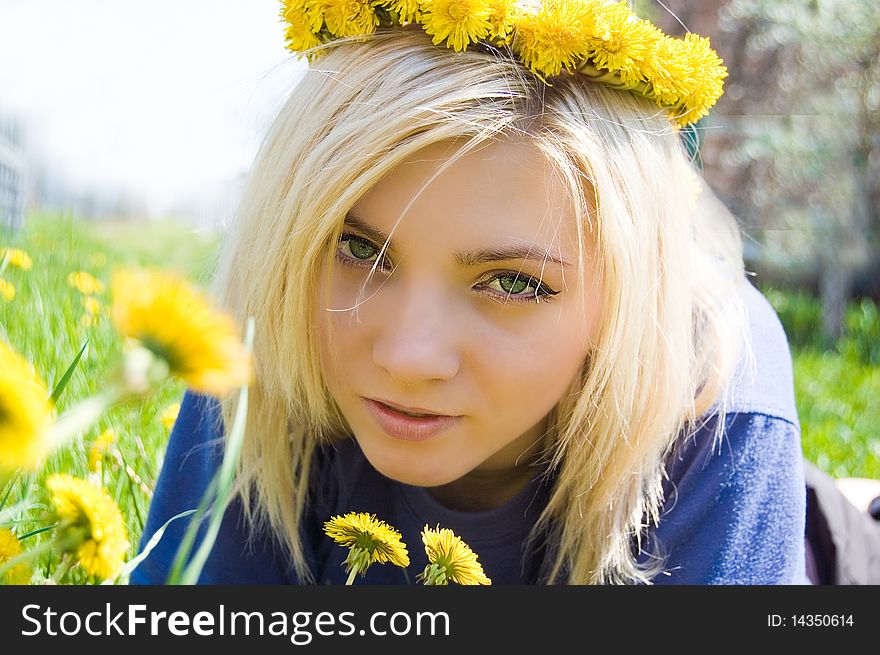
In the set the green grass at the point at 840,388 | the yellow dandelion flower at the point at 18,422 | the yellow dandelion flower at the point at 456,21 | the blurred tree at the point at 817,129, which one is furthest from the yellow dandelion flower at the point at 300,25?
the blurred tree at the point at 817,129

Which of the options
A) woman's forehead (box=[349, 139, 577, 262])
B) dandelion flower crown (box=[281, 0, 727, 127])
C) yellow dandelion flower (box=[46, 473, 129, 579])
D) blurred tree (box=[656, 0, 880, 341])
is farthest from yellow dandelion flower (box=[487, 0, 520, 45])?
blurred tree (box=[656, 0, 880, 341])

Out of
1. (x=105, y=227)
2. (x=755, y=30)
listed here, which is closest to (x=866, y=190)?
(x=755, y=30)

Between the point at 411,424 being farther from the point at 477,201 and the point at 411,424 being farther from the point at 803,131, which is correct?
the point at 803,131

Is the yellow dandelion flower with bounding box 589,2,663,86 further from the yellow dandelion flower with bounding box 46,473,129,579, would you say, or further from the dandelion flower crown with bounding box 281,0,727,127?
the yellow dandelion flower with bounding box 46,473,129,579

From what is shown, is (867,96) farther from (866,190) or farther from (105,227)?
(105,227)

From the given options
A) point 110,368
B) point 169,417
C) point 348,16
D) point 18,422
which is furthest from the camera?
point 169,417

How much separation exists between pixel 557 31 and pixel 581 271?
0.25 m

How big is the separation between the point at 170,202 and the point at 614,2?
1203 mm

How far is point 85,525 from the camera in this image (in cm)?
49

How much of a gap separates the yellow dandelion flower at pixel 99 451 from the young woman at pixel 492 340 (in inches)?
4.0

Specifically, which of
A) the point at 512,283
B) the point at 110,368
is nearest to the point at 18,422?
the point at 512,283

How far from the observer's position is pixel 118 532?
0.50 metres

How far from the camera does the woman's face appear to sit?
0.86 m

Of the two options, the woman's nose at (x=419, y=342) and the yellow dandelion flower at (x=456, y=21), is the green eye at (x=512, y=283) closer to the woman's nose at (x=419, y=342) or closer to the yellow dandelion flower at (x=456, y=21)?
the woman's nose at (x=419, y=342)
